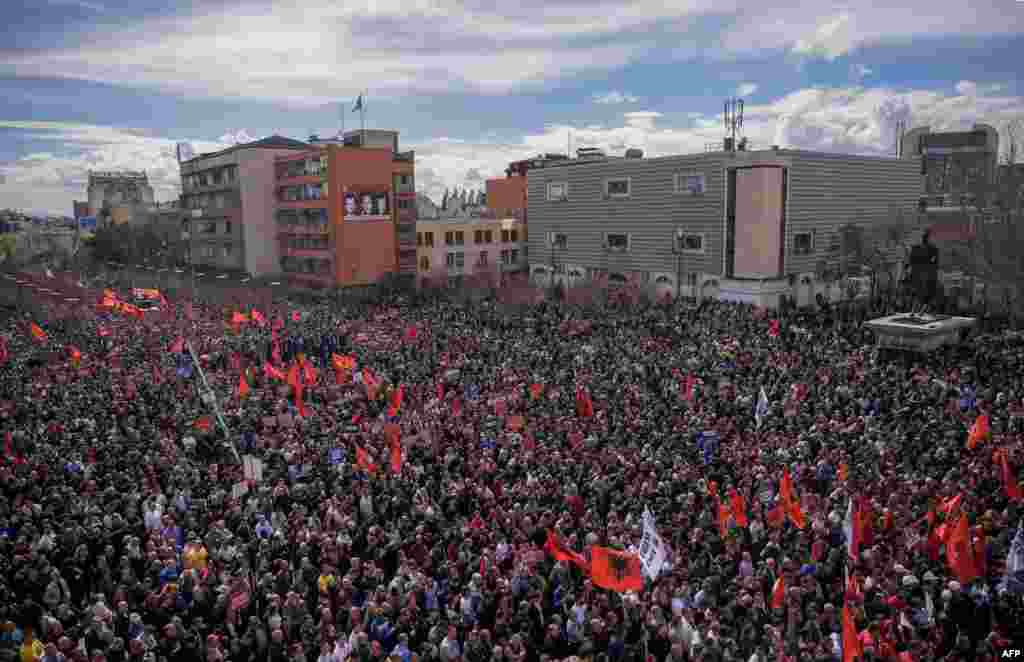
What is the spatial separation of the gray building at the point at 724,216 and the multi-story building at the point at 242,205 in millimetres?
24684

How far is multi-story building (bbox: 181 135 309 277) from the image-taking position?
64.5m

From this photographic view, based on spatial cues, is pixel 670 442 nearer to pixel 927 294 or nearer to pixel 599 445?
pixel 599 445

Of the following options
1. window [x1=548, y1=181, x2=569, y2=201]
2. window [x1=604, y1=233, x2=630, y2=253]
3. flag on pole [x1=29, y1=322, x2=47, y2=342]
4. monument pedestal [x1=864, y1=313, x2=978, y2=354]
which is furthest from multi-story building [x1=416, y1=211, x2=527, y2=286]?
monument pedestal [x1=864, y1=313, x2=978, y2=354]

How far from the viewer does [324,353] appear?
29.4 meters

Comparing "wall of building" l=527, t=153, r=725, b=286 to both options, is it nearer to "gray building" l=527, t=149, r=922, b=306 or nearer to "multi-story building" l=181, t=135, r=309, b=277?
"gray building" l=527, t=149, r=922, b=306

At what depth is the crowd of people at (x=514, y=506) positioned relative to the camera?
33.4ft

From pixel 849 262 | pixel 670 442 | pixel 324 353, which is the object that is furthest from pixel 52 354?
pixel 849 262

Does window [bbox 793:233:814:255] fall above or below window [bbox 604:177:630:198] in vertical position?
below

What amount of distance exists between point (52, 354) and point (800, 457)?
2595 centimetres

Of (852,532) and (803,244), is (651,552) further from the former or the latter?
(803,244)

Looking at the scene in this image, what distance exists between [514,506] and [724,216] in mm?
34806

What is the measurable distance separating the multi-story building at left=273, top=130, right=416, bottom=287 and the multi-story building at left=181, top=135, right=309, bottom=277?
2707 millimetres

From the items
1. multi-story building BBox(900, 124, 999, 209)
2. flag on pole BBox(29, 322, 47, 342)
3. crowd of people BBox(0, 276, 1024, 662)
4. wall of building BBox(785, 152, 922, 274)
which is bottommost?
crowd of people BBox(0, 276, 1024, 662)

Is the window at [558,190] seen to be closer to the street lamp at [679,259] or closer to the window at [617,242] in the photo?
the window at [617,242]
